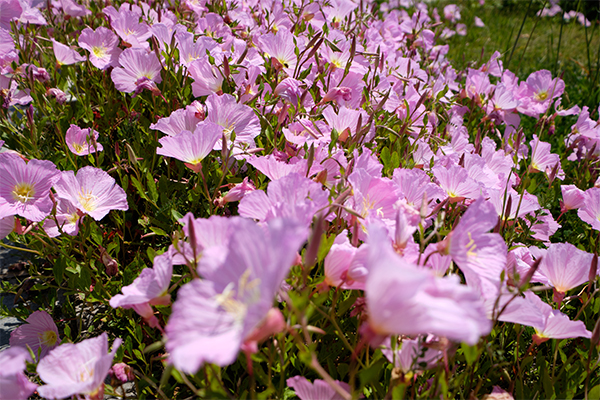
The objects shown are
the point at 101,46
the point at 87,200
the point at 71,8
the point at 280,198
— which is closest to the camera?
the point at 280,198

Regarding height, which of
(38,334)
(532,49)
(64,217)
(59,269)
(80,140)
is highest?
(532,49)

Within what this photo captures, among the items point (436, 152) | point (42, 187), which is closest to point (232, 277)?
point (42, 187)

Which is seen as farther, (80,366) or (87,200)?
(87,200)

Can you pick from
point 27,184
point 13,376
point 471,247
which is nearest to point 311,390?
point 471,247

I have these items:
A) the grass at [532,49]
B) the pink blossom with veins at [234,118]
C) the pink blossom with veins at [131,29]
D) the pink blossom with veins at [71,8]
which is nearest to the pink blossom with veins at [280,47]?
the pink blossom with veins at [234,118]

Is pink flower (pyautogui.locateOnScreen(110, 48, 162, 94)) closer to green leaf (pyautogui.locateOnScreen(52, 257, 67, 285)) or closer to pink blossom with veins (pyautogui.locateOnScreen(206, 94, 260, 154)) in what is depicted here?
pink blossom with veins (pyautogui.locateOnScreen(206, 94, 260, 154))

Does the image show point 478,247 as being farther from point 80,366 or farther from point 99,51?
point 99,51

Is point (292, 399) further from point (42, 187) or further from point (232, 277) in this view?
point (42, 187)

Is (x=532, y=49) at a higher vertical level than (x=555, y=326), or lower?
higher
